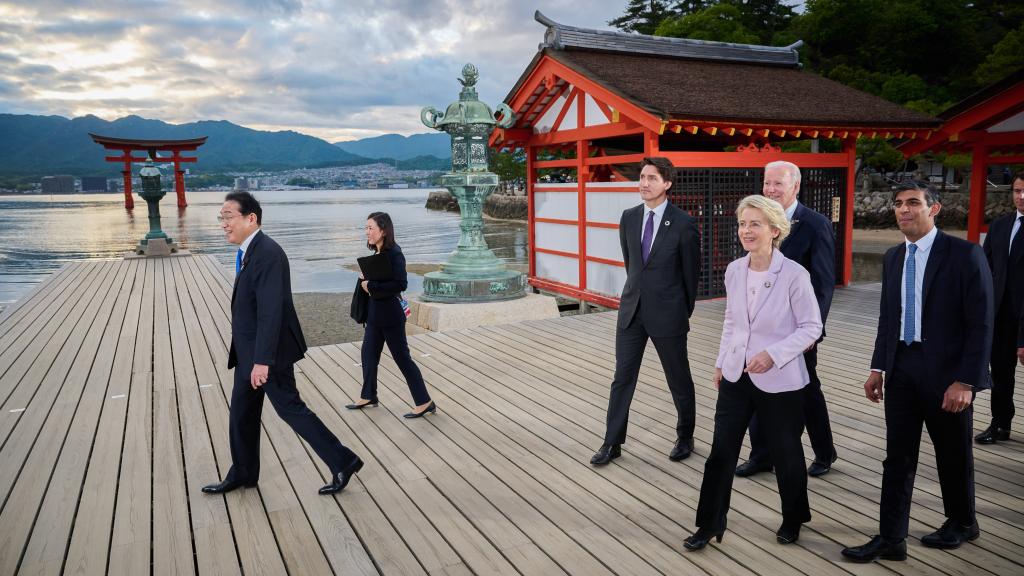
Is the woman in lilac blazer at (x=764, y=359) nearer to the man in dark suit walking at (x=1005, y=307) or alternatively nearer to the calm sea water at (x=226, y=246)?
the man in dark suit walking at (x=1005, y=307)

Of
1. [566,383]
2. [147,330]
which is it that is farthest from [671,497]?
[147,330]

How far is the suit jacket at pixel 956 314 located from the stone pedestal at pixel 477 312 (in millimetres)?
6300

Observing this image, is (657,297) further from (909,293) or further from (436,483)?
(436,483)

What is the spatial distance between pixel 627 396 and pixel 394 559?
5.67 feet

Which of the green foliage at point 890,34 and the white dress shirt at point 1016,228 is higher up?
the green foliage at point 890,34

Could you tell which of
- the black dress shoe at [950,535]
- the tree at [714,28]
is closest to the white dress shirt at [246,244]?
the black dress shoe at [950,535]

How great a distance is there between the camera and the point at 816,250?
3.82 meters

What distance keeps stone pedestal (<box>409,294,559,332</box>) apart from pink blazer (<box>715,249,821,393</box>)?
6032 mm

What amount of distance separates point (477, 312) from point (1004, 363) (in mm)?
5812

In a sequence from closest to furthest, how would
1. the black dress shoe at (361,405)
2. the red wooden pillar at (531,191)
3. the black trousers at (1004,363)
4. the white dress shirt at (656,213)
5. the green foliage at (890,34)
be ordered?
the white dress shirt at (656,213)
the black trousers at (1004,363)
the black dress shoe at (361,405)
the red wooden pillar at (531,191)
the green foliage at (890,34)

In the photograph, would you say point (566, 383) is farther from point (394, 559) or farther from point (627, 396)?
point (394, 559)

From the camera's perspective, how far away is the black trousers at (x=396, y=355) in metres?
5.20

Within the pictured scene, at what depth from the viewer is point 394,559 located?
321cm

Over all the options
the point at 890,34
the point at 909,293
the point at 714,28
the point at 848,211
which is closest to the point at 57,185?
the point at 714,28
